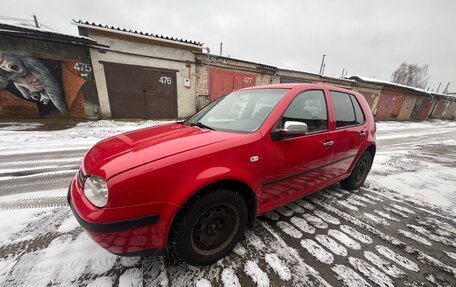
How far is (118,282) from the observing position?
62.4 inches

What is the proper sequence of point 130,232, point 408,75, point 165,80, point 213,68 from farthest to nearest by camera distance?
point 408,75 → point 213,68 → point 165,80 → point 130,232

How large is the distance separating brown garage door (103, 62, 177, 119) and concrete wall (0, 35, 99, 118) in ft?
2.83

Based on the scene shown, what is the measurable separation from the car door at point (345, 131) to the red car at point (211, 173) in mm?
30

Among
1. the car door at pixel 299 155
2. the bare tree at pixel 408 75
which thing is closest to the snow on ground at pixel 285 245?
the car door at pixel 299 155

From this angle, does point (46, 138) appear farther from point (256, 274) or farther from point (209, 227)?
point (256, 274)

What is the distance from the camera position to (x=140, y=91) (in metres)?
9.73

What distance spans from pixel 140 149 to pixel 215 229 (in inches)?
39.6

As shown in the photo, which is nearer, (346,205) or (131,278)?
(131,278)

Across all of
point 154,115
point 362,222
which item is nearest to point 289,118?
point 362,222

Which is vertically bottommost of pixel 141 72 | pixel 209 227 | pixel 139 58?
pixel 209 227

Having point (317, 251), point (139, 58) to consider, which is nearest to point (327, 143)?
point (317, 251)

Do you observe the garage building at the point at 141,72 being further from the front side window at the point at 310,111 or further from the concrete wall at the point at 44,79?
the front side window at the point at 310,111

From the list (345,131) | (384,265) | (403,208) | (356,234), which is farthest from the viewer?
(403,208)

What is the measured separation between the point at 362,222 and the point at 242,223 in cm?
183
